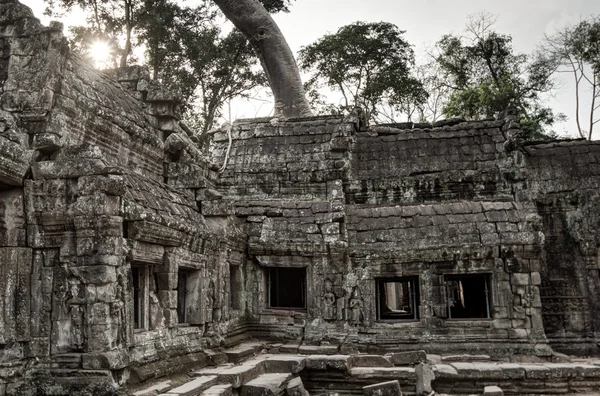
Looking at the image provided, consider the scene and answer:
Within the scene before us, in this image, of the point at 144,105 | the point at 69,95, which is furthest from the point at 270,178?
the point at 69,95

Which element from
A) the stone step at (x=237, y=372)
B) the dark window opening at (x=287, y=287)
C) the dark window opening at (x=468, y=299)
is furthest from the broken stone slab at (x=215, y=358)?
the dark window opening at (x=468, y=299)

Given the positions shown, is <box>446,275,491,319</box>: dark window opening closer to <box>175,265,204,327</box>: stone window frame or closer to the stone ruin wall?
<box>175,265,204,327</box>: stone window frame

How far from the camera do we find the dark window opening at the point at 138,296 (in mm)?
8070

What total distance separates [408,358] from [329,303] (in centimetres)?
205

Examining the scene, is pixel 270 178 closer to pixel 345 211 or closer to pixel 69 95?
pixel 345 211

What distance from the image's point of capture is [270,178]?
13422 mm

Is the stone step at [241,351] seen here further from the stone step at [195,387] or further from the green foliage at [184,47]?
the green foliage at [184,47]

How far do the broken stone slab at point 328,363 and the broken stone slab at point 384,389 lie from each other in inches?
34.4

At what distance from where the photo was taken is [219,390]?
7660 millimetres

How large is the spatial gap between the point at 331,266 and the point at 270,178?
2710 mm

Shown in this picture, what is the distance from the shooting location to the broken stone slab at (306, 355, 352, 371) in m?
9.91

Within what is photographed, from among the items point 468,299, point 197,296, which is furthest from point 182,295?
point 468,299

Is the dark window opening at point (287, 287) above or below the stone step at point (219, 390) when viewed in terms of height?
above

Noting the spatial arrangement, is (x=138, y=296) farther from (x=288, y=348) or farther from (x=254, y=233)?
(x=254, y=233)
